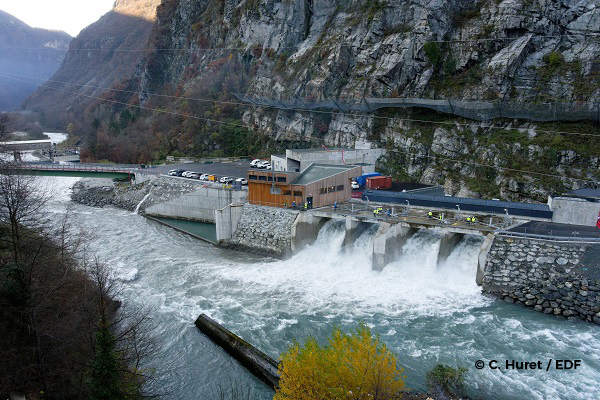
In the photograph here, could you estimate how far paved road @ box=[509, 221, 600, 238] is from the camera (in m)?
23.4

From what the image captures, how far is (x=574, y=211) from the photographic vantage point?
1010 inches

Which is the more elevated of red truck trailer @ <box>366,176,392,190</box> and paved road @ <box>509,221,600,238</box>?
red truck trailer @ <box>366,176,392,190</box>

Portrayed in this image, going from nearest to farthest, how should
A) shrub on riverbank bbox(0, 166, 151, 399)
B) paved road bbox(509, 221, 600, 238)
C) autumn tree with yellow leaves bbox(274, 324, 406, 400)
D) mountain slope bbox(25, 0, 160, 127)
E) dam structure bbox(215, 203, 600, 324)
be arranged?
autumn tree with yellow leaves bbox(274, 324, 406, 400) → shrub on riverbank bbox(0, 166, 151, 399) → dam structure bbox(215, 203, 600, 324) → paved road bbox(509, 221, 600, 238) → mountain slope bbox(25, 0, 160, 127)

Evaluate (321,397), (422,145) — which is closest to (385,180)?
(422,145)

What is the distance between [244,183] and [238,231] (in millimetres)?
6672

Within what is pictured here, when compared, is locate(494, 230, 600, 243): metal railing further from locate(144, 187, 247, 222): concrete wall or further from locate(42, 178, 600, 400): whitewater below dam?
locate(144, 187, 247, 222): concrete wall

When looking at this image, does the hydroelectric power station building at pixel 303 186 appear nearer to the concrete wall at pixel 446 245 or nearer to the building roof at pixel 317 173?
the building roof at pixel 317 173

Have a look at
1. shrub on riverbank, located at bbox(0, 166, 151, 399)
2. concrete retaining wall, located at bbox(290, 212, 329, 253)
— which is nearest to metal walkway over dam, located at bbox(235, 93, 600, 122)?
concrete retaining wall, located at bbox(290, 212, 329, 253)

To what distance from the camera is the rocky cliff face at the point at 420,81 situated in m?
36.7

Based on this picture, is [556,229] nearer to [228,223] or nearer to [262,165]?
[228,223]

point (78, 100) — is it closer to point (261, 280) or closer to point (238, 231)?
point (238, 231)

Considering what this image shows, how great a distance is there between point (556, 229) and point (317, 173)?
1777 centimetres

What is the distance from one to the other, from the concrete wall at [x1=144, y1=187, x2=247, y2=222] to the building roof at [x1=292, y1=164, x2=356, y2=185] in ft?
20.8

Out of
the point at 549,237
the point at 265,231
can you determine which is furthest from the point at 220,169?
the point at 549,237
